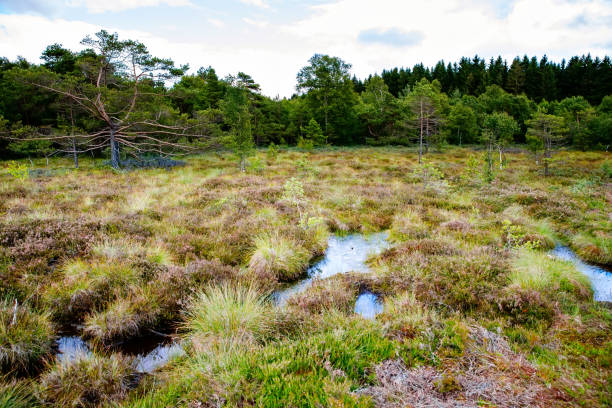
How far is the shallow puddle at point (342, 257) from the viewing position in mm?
5913

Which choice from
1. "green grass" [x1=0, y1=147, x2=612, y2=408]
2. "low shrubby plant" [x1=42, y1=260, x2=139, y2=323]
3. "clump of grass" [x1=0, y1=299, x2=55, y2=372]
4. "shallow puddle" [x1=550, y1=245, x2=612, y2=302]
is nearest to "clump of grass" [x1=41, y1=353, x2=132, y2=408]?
"green grass" [x1=0, y1=147, x2=612, y2=408]

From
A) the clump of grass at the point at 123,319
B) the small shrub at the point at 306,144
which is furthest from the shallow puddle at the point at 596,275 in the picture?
the small shrub at the point at 306,144

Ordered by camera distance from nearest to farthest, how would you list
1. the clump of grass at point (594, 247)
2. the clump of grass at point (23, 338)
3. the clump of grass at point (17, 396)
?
the clump of grass at point (17, 396), the clump of grass at point (23, 338), the clump of grass at point (594, 247)

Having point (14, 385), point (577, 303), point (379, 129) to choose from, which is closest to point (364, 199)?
point (577, 303)

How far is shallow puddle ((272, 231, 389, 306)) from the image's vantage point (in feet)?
19.4

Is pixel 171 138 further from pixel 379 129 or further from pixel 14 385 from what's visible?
pixel 379 129

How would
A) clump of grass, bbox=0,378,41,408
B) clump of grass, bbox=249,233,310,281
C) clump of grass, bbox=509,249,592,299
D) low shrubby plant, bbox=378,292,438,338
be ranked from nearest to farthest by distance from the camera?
clump of grass, bbox=0,378,41,408
low shrubby plant, bbox=378,292,438,338
clump of grass, bbox=509,249,592,299
clump of grass, bbox=249,233,310,281

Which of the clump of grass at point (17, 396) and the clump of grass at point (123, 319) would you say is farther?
the clump of grass at point (123, 319)

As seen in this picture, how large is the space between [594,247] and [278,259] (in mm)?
7710

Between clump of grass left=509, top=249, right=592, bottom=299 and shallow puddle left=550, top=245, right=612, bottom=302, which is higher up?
clump of grass left=509, top=249, right=592, bottom=299

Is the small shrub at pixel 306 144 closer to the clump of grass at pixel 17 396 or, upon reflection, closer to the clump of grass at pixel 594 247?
the clump of grass at pixel 594 247

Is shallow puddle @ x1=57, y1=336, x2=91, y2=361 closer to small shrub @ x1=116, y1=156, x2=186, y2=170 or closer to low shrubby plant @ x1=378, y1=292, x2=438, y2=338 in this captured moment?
low shrubby plant @ x1=378, y1=292, x2=438, y2=338

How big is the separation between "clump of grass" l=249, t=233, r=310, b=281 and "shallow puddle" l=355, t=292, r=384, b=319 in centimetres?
165

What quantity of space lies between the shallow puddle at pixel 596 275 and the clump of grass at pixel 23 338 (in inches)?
331
